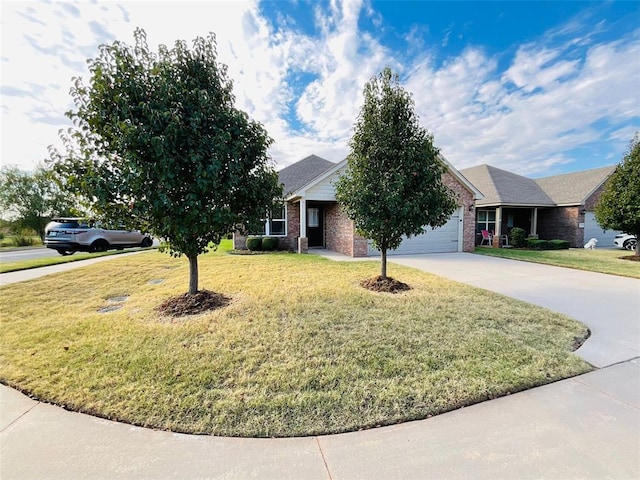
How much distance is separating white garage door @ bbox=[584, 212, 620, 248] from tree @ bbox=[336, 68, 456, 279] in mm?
17464

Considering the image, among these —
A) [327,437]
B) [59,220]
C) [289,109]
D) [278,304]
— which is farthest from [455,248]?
[59,220]

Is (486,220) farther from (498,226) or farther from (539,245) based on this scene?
(539,245)

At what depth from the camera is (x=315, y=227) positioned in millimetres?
14969

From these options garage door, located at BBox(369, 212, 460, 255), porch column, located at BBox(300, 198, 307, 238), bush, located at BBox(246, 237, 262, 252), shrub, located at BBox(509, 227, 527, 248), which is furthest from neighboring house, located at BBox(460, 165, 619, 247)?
bush, located at BBox(246, 237, 262, 252)

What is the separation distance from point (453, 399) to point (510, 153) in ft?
76.8

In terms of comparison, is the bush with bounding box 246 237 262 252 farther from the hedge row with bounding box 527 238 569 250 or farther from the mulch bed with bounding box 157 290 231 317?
the hedge row with bounding box 527 238 569 250

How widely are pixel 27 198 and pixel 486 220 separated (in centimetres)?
3730

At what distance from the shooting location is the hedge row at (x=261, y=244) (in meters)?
12.9

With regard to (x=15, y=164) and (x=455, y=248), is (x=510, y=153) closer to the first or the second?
(x=455, y=248)

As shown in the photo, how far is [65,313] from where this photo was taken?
474cm

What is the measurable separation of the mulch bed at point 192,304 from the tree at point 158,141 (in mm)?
1033

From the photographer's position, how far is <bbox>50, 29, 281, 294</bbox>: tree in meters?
3.88

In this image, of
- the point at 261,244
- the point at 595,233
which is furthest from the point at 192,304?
the point at 595,233

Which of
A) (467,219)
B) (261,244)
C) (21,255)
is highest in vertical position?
(467,219)
